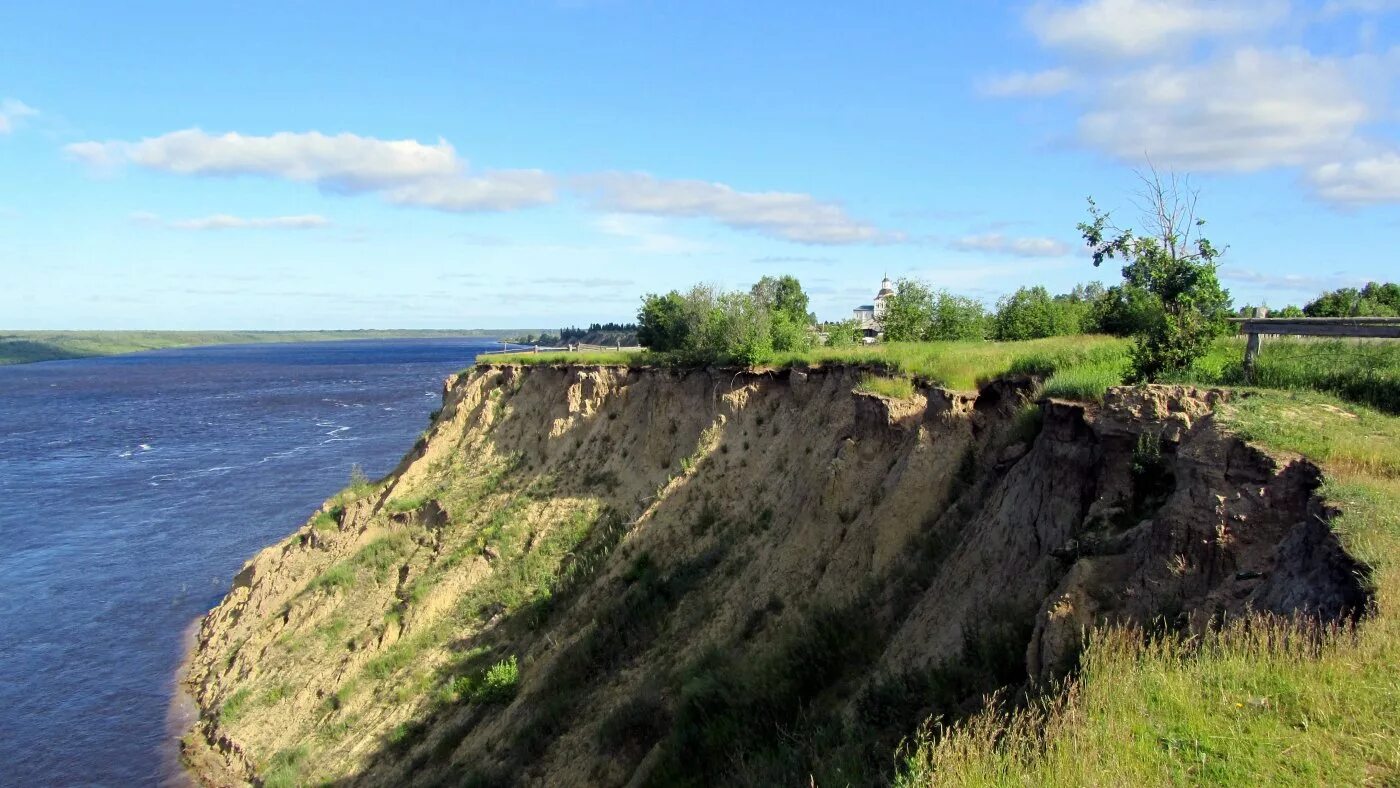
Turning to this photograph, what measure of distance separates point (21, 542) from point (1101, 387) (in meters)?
46.0

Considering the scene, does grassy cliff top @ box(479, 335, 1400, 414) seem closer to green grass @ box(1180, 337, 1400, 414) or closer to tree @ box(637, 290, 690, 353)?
green grass @ box(1180, 337, 1400, 414)

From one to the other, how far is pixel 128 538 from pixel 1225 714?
146 feet

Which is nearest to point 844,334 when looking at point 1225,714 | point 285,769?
point 285,769

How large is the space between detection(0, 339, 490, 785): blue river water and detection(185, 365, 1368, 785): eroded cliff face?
7.62 ft

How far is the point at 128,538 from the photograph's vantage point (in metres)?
38.7

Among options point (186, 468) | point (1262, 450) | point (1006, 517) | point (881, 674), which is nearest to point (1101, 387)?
point (1006, 517)

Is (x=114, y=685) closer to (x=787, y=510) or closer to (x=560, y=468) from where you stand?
(x=560, y=468)

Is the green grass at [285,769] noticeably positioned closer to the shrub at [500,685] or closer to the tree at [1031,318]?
the shrub at [500,685]

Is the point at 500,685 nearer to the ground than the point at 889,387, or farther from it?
nearer to the ground

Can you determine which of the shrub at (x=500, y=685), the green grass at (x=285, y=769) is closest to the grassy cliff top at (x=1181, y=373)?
the shrub at (x=500, y=685)

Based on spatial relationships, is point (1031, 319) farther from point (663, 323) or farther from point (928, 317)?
point (663, 323)

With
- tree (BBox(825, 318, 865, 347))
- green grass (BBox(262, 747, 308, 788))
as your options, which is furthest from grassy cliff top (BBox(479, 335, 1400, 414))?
green grass (BBox(262, 747, 308, 788))

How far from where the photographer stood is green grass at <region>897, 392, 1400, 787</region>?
4.85 meters

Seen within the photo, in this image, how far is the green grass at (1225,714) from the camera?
485 centimetres
